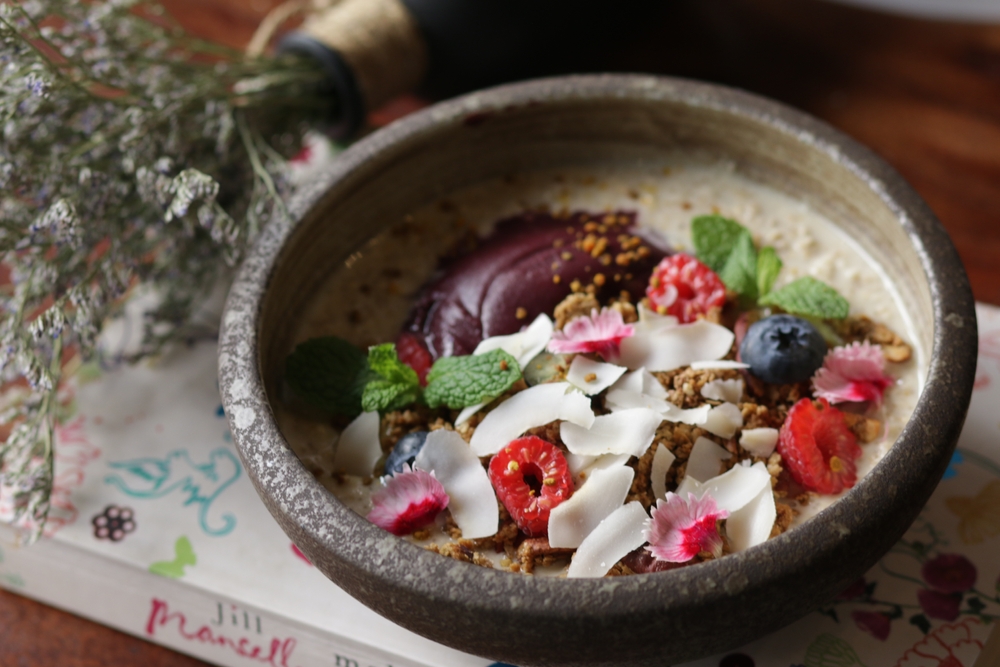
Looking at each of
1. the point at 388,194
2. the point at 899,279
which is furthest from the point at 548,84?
the point at 899,279

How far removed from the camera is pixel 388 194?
1.36 metres

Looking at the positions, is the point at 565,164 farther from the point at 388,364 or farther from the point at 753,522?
the point at 753,522

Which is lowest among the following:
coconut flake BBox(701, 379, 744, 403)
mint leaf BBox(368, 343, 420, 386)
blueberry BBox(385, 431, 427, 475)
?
blueberry BBox(385, 431, 427, 475)

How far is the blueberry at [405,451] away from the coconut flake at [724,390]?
0.34 m

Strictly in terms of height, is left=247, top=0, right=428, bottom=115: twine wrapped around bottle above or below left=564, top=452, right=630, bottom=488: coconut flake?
above

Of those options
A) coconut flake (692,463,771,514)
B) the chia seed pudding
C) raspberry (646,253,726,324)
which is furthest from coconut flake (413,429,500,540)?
raspberry (646,253,726,324)

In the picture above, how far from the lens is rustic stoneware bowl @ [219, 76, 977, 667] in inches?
33.3

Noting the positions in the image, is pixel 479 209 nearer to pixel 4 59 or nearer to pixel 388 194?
pixel 388 194

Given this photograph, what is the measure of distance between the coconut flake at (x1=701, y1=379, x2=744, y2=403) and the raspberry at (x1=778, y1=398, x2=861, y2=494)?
7 centimetres

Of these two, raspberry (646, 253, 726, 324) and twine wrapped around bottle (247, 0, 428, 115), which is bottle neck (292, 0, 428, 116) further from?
raspberry (646, 253, 726, 324)

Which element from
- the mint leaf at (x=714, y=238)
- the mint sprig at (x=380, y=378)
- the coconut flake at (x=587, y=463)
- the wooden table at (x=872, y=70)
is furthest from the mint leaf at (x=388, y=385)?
the wooden table at (x=872, y=70)

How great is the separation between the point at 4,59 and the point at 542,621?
1024mm

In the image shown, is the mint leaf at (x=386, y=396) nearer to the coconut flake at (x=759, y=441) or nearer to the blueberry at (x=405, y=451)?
the blueberry at (x=405, y=451)

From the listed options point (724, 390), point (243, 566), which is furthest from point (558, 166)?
point (243, 566)
